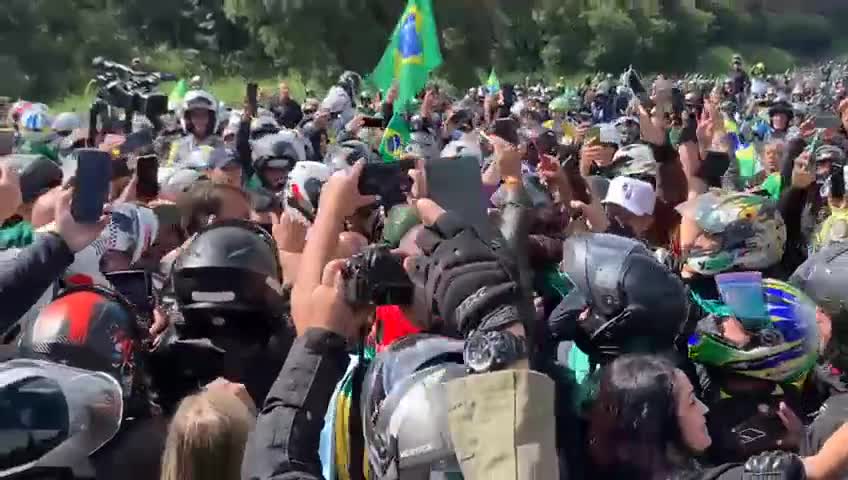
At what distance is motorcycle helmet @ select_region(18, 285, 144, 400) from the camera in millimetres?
3244

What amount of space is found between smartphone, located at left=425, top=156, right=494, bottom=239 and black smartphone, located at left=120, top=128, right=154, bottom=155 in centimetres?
531

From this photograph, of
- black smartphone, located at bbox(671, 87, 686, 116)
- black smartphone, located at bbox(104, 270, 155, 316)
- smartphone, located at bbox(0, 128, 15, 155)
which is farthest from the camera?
black smartphone, located at bbox(671, 87, 686, 116)

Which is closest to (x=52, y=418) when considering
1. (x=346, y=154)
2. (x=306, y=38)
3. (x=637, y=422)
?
(x=637, y=422)

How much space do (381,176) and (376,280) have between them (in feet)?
1.44

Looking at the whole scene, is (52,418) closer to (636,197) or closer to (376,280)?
(376,280)

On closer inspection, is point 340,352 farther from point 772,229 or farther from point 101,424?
point 772,229

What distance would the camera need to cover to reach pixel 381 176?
3307 mm

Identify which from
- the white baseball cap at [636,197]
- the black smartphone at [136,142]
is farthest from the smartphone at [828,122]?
the black smartphone at [136,142]

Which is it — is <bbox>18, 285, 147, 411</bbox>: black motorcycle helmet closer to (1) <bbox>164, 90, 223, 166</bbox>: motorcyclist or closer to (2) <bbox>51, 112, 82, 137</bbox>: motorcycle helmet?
(1) <bbox>164, 90, 223, 166</bbox>: motorcyclist

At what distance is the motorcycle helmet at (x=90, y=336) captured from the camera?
3.24 m

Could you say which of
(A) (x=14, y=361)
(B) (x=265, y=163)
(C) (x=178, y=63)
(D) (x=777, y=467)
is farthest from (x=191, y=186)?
(C) (x=178, y=63)

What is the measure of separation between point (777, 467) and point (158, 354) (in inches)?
71.6

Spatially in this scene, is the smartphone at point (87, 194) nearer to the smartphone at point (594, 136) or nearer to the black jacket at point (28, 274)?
the black jacket at point (28, 274)

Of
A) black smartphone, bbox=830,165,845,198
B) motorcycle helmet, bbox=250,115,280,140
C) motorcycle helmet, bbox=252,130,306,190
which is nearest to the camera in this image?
motorcycle helmet, bbox=252,130,306,190
